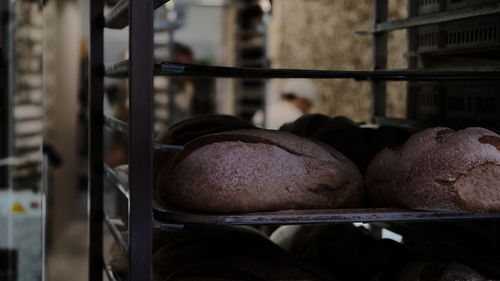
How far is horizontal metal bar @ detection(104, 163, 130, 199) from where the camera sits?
1.57 metres

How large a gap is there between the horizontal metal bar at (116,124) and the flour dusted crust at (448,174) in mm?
564

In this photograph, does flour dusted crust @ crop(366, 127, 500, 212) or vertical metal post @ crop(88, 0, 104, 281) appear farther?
vertical metal post @ crop(88, 0, 104, 281)

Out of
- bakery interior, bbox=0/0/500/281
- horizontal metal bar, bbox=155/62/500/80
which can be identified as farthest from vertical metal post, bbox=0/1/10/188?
horizontal metal bar, bbox=155/62/500/80

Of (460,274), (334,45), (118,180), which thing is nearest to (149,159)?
(118,180)

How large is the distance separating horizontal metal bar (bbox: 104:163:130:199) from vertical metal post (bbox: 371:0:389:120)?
89 cm

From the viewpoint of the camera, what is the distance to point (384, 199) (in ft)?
5.20

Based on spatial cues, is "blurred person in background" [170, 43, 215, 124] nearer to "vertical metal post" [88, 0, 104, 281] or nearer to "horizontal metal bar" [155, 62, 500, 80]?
"vertical metal post" [88, 0, 104, 281]

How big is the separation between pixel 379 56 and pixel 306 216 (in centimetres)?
106

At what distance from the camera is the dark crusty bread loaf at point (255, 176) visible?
1.46 metres

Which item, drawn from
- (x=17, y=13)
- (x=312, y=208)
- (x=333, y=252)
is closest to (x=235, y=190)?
(x=312, y=208)

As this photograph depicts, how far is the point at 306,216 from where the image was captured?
139 centimetres

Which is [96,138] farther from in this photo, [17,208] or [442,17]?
[442,17]

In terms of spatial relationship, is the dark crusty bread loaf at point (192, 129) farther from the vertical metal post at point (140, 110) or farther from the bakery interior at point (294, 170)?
the vertical metal post at point (140, 110)

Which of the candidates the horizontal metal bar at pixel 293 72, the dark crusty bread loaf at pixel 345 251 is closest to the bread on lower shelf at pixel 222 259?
the dark crusty bread loaf at pixel 345 251
